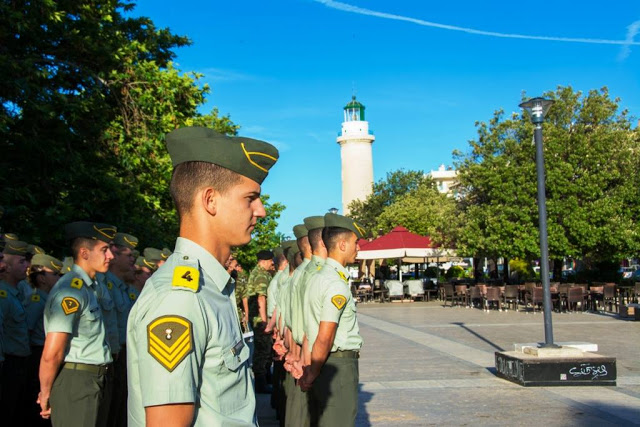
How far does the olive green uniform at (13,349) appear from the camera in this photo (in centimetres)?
658

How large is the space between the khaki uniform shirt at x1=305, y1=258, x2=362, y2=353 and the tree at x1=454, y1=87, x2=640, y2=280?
22957 mm

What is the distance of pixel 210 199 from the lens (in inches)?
87.6

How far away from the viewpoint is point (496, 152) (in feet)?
105

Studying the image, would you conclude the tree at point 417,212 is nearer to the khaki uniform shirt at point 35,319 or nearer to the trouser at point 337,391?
the khaki uniform shirt at point 35,319

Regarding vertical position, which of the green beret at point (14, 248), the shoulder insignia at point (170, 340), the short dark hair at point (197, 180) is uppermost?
the green beret at point (14, 248)

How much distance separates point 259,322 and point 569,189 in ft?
62.9

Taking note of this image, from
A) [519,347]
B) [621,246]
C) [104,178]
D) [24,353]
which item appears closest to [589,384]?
[519,347]

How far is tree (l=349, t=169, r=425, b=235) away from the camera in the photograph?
219ft

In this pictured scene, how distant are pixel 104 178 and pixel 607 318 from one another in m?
15.4

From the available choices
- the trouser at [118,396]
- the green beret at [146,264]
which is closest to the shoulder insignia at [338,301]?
the trouser at [118,396]

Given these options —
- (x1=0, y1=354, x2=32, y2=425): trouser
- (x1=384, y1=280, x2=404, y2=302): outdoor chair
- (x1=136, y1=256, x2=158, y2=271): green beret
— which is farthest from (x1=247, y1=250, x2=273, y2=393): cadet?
(x1=384, y1=280, x2=404, y2=302): outdoor chair

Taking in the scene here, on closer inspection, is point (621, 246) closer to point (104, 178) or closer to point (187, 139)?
point (104, 178)

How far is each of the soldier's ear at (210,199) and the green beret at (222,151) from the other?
9 cm

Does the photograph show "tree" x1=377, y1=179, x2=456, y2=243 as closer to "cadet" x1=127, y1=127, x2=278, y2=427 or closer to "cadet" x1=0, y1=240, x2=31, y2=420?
"cadet" x1=0, y1=240, x2=31, y2=420
